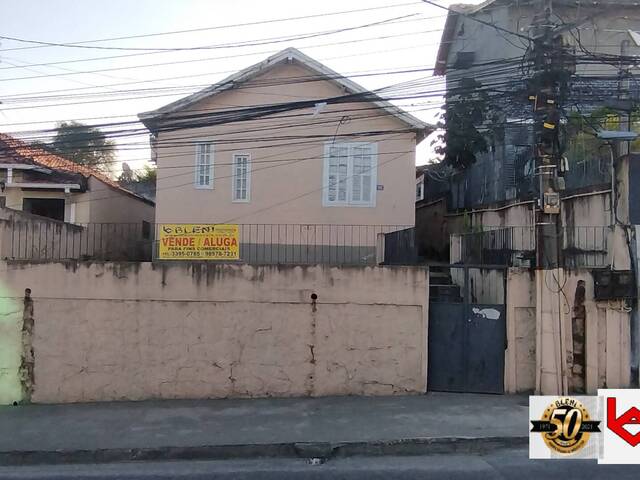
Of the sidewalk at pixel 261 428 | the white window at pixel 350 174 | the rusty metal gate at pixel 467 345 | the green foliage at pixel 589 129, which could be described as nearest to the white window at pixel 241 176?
the white window at pixel 350 174

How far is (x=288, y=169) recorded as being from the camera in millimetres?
12641

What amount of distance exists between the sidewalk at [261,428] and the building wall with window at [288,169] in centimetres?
552

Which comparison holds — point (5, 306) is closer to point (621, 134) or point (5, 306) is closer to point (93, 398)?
point (93, 398)

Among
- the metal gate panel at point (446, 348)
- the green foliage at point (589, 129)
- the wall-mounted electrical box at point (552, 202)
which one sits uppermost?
the green foliage at point (589, 129)

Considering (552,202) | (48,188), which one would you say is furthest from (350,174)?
(48,188)

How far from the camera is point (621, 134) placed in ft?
25.0

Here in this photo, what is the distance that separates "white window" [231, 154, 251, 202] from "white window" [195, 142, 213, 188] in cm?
58

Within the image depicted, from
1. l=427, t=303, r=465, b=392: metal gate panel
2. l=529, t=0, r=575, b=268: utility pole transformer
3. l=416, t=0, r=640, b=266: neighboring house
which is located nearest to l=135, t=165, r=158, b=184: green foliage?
l=416, t=0, r=640, b=266: neighboring house

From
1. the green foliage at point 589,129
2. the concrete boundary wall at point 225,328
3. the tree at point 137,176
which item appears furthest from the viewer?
the tree at point 137,176

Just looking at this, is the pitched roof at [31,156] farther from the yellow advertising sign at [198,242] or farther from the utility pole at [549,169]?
the utility pole at [549,169]

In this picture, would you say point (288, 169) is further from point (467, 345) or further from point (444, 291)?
point (467, 345)

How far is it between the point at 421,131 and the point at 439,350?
240 inches

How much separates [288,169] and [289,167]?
2.1 inches

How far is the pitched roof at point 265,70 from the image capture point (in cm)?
1237
